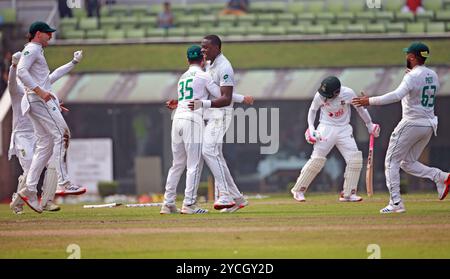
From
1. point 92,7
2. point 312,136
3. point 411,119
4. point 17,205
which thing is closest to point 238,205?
point 312,136

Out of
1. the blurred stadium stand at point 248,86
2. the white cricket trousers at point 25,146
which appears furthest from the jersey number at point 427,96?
the blurred stadium stand at point 248,86

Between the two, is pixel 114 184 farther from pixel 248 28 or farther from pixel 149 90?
pixel 248 28

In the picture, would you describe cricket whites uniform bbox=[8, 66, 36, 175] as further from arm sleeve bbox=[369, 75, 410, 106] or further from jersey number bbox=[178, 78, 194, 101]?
arm sleeve bbox=[369, 75, 410, 106]

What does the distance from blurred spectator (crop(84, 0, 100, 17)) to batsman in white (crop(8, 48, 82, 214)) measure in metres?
18.1

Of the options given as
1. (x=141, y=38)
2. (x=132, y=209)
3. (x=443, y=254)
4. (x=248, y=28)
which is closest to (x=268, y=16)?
(x=248, y=28)

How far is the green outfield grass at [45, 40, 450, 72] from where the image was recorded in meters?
34.0

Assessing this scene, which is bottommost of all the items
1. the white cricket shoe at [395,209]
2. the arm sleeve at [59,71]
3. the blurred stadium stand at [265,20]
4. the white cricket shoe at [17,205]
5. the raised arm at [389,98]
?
the white cricket shoe at [17,205]

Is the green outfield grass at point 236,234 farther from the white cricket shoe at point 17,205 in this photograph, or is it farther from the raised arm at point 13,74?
the raised arm at point 13,74

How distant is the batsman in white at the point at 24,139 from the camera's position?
62.8 ft

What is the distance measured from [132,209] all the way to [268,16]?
56.9 ft

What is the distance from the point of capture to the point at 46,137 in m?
18.6

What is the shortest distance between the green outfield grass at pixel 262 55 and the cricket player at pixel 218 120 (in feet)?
51.2

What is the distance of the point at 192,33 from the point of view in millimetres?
36125

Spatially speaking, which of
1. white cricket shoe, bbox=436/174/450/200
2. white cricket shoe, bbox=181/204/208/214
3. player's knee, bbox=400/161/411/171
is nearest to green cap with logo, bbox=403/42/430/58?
player's knee, bbox=400/161/411/171
